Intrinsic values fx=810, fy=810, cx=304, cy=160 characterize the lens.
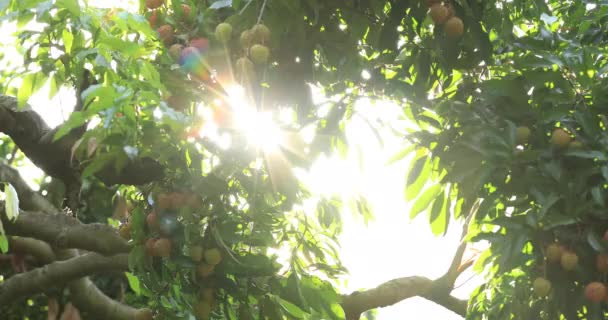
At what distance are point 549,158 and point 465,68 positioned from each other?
31 cm

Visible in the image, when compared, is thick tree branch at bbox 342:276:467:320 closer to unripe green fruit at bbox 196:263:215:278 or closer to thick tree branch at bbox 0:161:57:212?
unripe green fruit at bbox 196:263:215:278

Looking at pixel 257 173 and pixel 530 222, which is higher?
pixel 530 222

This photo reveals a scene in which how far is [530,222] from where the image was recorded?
1.50 metres

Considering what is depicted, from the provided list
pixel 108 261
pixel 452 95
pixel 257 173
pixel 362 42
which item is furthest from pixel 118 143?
pixel 108 261

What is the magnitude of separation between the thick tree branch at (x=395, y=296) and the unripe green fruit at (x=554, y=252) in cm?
83

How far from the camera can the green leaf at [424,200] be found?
1809 mm

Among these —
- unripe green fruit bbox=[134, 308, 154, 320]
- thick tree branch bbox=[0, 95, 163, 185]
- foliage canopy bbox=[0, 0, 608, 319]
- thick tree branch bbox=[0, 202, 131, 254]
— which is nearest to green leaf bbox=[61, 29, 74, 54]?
foliage canopy bbox=[0, 0, 608, 319]

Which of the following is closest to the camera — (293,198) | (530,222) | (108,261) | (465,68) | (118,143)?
(118,143)

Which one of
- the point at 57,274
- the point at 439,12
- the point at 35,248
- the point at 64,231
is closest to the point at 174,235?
the point at 439,12

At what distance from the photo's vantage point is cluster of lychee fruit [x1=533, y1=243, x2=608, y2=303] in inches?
59.9

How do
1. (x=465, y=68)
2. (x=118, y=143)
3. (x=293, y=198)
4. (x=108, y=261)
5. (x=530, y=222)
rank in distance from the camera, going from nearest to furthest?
(x=118, y=143)
(x=530, y=222)
(x=293, y=198)
(x=465, y=68)
(x=108, y=261)

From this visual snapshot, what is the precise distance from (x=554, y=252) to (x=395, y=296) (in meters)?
0.86

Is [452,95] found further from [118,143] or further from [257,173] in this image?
[118,143]

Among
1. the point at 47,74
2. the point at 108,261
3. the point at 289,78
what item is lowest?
the point at 108,261
